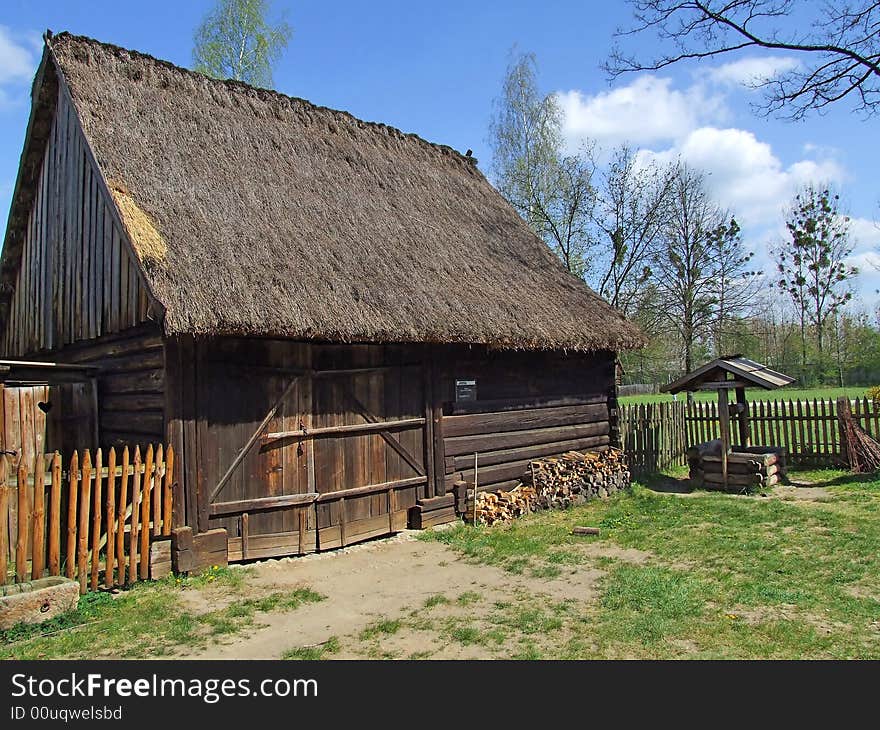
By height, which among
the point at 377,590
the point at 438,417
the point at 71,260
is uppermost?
the point at 71,260

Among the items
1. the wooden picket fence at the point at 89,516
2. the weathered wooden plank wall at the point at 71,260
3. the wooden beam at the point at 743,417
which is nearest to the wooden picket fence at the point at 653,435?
the wooden beam at the point at 743,417

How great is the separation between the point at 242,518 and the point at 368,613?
2.32 metres

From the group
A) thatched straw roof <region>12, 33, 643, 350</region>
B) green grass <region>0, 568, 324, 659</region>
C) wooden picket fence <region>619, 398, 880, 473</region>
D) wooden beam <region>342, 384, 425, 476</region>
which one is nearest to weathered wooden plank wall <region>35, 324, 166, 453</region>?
thatched straw roof <region>12, 33, 643, 350</region>

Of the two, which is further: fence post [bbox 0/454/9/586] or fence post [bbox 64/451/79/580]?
fence post [bbox 64/451/79/580]

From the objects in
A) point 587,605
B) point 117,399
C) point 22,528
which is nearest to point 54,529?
point 22,528

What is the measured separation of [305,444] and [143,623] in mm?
2969

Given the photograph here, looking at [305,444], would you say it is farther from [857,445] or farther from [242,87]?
[857,445]

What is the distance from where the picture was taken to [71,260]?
30.3 feet

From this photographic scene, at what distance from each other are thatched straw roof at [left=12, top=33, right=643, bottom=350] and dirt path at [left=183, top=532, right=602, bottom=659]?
2703 mm

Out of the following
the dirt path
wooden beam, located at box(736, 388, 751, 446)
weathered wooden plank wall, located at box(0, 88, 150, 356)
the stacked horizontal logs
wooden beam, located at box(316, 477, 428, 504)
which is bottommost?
the dirt path

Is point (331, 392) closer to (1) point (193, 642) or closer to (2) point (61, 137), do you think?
(1) point (193, 642)

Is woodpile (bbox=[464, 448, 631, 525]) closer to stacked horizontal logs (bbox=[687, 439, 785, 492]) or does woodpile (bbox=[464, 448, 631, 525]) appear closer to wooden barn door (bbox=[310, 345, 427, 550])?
wooden barn door (bbox=[310, 345, 427, 550])

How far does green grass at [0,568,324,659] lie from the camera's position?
5.08 metres

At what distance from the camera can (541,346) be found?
10.2m
